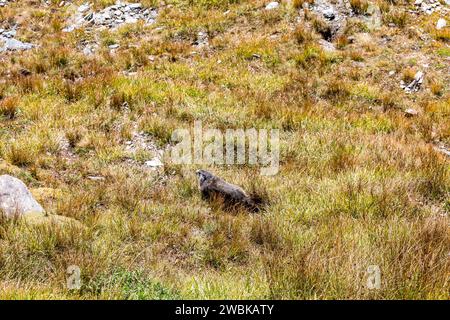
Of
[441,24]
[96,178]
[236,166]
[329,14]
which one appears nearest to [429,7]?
[441,24]

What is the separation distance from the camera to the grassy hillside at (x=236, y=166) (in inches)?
147

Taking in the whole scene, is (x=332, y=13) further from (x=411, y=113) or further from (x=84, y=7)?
(x=84, y=7)

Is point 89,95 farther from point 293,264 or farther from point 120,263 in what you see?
point 293,264

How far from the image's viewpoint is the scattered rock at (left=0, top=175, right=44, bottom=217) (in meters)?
4.58

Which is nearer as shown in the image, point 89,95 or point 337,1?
point 89,95

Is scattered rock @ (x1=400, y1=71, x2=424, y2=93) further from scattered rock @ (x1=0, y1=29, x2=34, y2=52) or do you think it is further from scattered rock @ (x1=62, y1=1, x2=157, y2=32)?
scattered rock @ (x1=0, y1=29, x2=34, y2=52)

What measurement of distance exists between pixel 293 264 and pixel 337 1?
39.1 ft

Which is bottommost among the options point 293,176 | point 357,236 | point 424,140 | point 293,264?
point 424,140

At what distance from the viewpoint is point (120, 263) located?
13.1 ft

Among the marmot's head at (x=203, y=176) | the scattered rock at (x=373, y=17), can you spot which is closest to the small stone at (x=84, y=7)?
the scattered rock at (x=373, y=17)

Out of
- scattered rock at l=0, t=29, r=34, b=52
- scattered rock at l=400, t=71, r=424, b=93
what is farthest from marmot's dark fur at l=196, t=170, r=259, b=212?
scattered rock at l=0, t=29, r=34, b=52

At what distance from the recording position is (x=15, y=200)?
15.5 feet

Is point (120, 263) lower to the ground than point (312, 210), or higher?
higher
